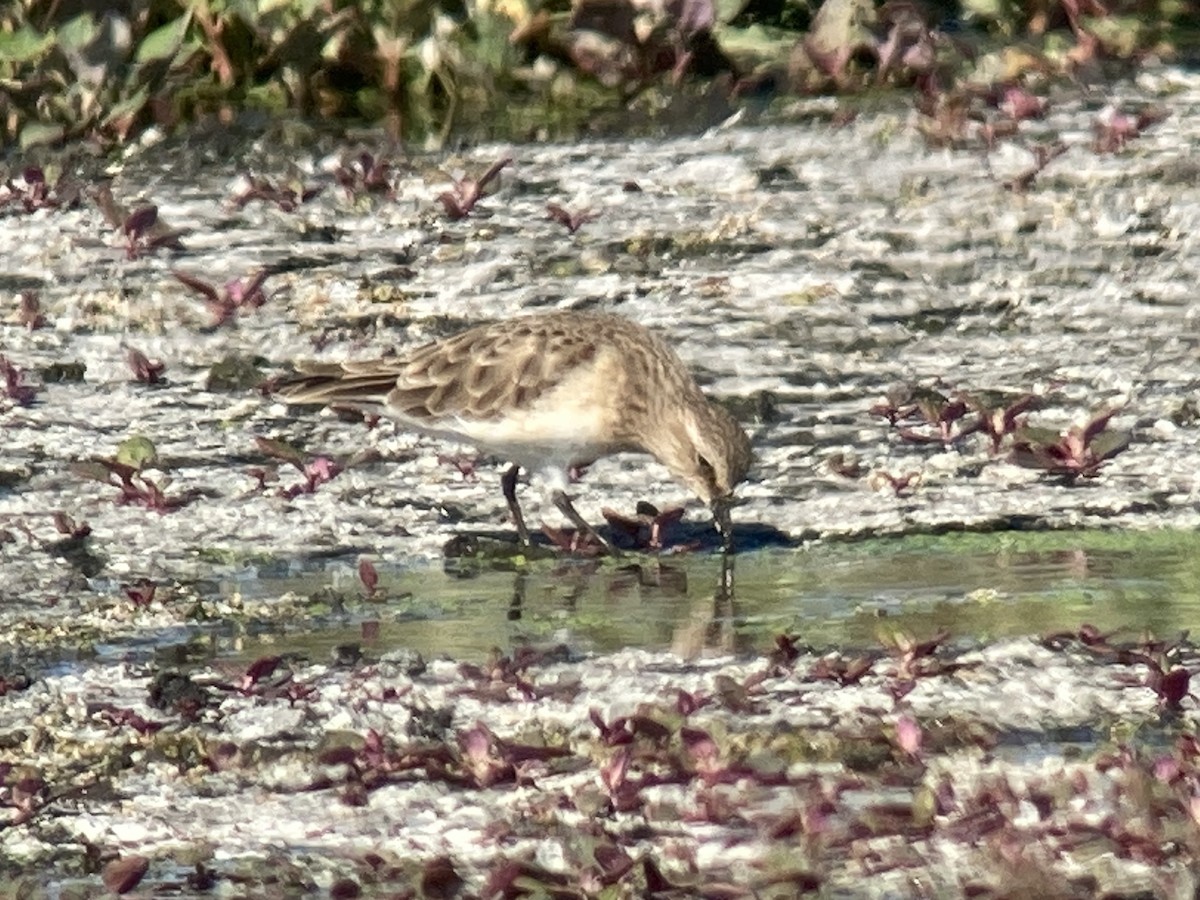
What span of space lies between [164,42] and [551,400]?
610 centimetres

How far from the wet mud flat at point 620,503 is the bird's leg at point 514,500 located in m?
0.20

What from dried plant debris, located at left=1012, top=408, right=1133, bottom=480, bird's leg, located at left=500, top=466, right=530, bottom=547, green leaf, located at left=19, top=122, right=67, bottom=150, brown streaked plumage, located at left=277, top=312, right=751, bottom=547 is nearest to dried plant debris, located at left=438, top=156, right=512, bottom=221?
green leaf, located at left=19, top=122, right=67, bottom=150

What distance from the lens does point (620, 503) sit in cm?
1086

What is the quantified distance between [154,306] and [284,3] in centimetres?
312

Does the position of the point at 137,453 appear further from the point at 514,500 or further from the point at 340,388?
the point at 514,500

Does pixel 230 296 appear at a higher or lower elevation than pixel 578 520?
lower

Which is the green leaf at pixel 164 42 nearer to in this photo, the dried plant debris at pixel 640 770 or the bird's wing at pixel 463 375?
the bird's wing at pixel 463 375

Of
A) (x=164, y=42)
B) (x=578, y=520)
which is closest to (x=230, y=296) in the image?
(x=164, y=42)

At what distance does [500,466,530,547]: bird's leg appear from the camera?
10219 mm

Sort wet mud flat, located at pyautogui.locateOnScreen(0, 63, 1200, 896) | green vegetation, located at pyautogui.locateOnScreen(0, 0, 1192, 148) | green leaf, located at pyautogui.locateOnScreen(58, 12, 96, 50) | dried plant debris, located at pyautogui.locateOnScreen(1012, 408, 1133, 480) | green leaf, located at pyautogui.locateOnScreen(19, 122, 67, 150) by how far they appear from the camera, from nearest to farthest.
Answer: wet mud flat, located at pyautogui.locateOnScreen(0, 63, 1200, 896) → dried plant debris, located at pyautogui.locateOnScreen(1012, 408, 1133, 480) → green leaf, located at pyautogui.locateOnScreen(19, 122, 67, 150) → green leaf, located at pyautogui.locateOnScreen(58, 12, 96, 50) → green vegetation, located at pyautogui.locateOnScreen(0, 0, 1192, 148)

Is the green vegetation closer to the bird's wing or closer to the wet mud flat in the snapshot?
the wet mud flat

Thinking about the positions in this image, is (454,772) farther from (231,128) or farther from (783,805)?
(231,128)

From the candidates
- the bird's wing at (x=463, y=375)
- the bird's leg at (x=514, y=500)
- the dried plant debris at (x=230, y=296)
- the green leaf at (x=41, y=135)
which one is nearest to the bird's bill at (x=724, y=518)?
the bird's leg at (x=514, y=500)

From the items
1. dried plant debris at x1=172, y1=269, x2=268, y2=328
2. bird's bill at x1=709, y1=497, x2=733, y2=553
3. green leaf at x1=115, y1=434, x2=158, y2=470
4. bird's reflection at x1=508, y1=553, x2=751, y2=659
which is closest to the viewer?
bird's reflection at x1=508, y1=553, x2=751, y2=659
